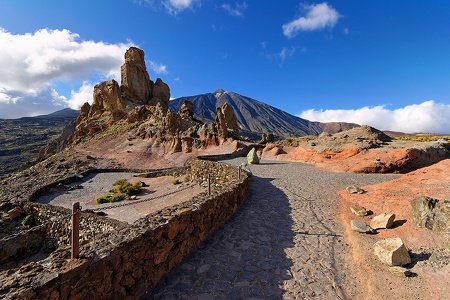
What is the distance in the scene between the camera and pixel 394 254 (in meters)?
5.49

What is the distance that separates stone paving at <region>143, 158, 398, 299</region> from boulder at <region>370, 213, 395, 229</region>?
3.30 ft

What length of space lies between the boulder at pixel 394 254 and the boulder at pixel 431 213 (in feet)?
5.74

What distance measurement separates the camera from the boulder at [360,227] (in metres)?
7.33

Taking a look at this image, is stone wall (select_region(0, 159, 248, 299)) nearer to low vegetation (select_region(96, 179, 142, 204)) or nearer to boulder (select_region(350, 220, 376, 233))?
boulder (select_region(350, 220, 376, 233))

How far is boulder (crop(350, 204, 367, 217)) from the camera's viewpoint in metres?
8.71

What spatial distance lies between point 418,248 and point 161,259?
5.93m

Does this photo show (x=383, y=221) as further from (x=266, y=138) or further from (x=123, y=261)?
(x=266, y=138)

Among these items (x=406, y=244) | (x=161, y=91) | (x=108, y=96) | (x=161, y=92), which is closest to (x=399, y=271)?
(x=406, y=244)

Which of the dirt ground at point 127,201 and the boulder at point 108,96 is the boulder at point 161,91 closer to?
the boulder at point 108,96

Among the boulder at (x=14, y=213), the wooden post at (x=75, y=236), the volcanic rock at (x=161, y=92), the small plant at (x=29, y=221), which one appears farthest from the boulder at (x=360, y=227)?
the volcanic rock at (x=161, y=92)

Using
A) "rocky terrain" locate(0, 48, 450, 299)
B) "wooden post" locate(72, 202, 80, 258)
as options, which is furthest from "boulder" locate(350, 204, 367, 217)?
"wooden post" locate(72, 202, 80, 258)

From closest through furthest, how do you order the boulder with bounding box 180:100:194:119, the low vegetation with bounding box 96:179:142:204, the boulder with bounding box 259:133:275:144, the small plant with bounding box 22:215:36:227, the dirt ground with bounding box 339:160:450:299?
the dirt ground with bounding box 339:160:450:299
the small plant with bounding box 22:215:36:227
the low vegetation with bounding box 96:179:142:204
the boulder with bounding box 259:133:275:144
the boulder with bounding box 180:100:194:119

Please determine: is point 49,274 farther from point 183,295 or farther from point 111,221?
point 111,221

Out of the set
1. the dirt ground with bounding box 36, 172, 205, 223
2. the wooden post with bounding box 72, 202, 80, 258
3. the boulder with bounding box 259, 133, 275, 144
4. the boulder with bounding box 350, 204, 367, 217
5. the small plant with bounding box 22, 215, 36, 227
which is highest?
the boulder with bounding box 259, 133, 275, 144
